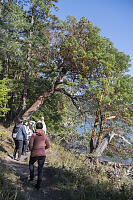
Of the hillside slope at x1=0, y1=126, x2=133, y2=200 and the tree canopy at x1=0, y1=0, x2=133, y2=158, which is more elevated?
the tree canopy at x1=0, y1=0, x2=133, y2=158

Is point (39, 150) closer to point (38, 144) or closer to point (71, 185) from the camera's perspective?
point (38, 144)

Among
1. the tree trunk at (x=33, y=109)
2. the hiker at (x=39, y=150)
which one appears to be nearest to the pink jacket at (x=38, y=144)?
the hiker at (x=39, y=150)

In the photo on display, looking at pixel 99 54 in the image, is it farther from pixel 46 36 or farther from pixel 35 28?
pixel 35 28

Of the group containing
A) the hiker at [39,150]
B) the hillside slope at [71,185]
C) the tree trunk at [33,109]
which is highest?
the tree trunk at [33,109]

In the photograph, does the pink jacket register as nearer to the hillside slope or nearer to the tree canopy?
the hillside slope

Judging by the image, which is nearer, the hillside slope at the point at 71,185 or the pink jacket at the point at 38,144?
the hillside slope at the point at 71,185

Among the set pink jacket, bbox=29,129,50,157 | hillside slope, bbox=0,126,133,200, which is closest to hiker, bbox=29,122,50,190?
pink jacket, bbox=29,129,50,157

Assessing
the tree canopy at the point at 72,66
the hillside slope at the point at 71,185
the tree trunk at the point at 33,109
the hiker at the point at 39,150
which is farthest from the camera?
the tree trunk at the point at 33,109

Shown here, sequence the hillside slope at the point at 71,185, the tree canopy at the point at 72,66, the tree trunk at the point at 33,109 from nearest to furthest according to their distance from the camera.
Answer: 1. the hillside slope at the point at 71,185
2. the tree canopy at the point at 72,66
3. the tree trunk at the point at 33,109

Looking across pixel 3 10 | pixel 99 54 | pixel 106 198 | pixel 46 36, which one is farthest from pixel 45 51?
pixel 106 198

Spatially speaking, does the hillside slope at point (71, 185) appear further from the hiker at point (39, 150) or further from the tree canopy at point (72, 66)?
the tree canopy at point (72, 66)

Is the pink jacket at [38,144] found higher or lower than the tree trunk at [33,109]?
lower

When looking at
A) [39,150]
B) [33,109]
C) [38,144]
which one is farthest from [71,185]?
[33,109]

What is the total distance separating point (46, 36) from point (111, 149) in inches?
431
